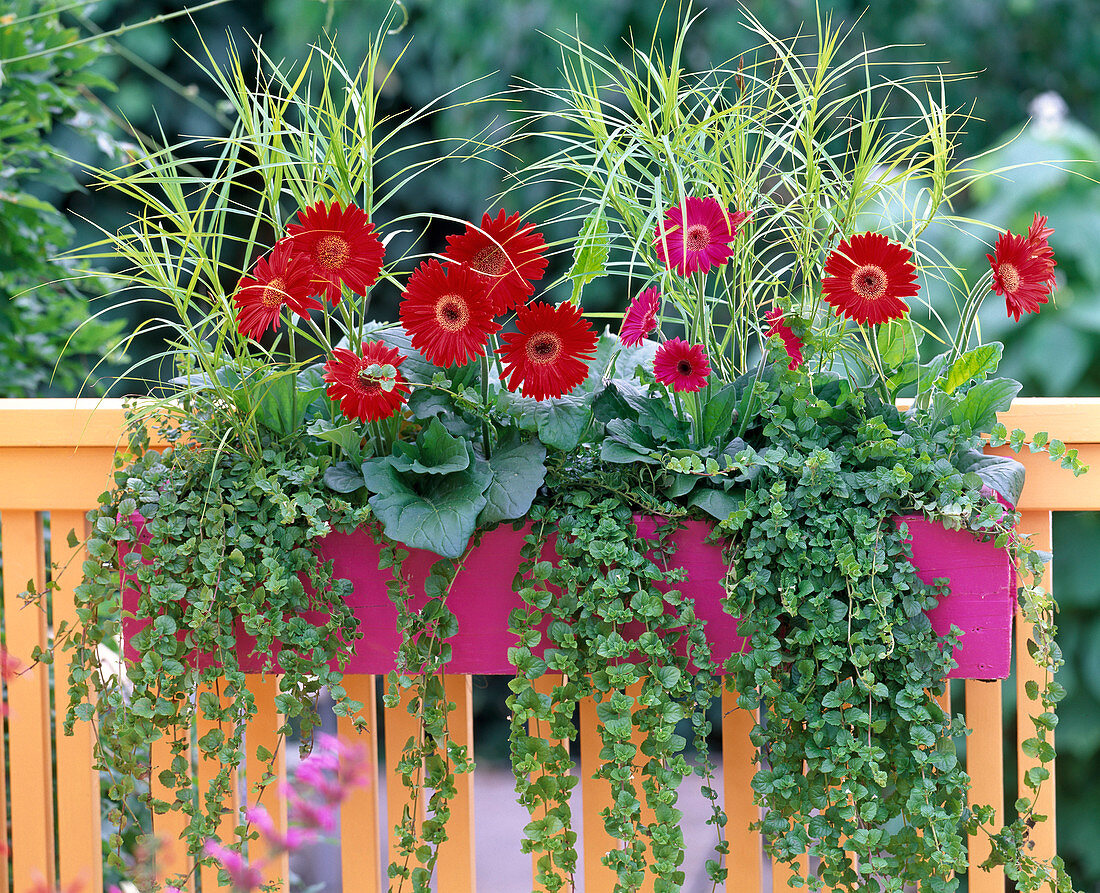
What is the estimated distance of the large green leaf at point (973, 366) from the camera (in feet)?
3.29

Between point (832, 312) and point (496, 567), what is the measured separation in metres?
0.47

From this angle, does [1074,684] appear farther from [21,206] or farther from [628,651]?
[21,206]

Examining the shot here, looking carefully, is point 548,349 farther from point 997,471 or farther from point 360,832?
point 360,832

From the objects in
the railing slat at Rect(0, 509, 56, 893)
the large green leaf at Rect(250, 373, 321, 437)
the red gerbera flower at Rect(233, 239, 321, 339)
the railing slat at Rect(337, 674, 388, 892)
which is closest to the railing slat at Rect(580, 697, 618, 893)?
the railing slat at Rect(337, 674, 388, 892)

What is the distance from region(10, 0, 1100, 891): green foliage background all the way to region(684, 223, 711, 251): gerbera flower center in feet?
3.10

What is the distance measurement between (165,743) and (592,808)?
0.56m

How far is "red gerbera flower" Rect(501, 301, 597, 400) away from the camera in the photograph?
89 centimetres

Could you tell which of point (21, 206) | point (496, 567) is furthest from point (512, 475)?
point (21, 206)

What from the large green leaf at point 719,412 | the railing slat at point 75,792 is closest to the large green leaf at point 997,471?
the large green leaf at point 719,412

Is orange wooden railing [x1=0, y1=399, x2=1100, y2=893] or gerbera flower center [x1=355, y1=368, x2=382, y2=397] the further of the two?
orange wooden railing [x1=0, y1=399, x2=1100, y2=893]

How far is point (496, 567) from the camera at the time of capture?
1.00m

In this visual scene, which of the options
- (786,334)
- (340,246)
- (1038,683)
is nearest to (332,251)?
(340,246)

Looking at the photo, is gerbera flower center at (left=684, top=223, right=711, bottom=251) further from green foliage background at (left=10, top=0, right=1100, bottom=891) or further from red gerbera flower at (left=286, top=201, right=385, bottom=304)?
green foliage background at (left=10, top=0, right=1100, bottom=891)

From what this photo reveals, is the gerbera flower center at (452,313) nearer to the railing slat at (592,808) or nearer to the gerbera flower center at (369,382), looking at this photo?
the gerbera flower center at (369,382)
